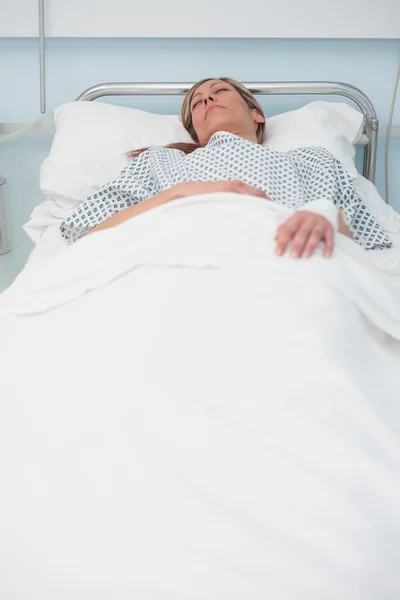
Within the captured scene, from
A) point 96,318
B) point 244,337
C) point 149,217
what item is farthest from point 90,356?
point 149,217

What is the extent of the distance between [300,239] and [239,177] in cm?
57

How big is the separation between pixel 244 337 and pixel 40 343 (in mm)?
336

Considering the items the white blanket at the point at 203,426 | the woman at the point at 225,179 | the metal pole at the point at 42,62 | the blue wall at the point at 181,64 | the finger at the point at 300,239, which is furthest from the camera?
the blue wall at the point at 181,64

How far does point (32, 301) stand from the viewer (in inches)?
51.4

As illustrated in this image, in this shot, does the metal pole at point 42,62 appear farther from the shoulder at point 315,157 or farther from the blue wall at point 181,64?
the shoulder at point 315,157

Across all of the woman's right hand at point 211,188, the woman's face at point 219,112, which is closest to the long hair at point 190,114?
the woman's face at point 219,112

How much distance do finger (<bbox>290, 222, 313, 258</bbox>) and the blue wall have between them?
1.38m

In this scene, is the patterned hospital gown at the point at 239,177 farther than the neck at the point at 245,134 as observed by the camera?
No

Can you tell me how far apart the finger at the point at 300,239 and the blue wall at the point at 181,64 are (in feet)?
4.53

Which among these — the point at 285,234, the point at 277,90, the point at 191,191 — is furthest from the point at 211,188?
the point at 277,90

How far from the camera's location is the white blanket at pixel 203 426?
826 mm

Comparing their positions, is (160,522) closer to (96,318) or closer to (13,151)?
(96,318)
